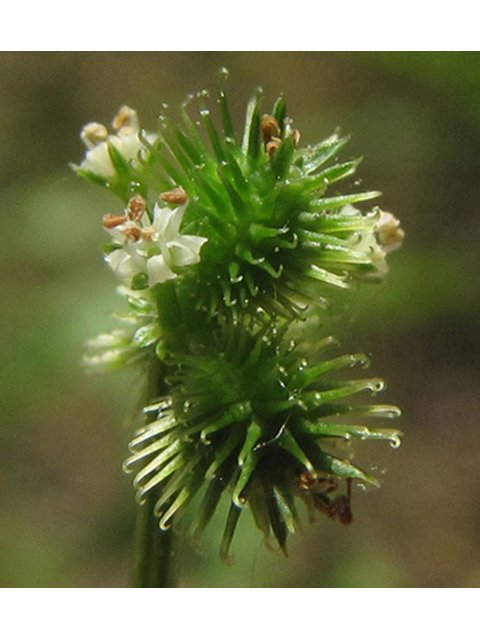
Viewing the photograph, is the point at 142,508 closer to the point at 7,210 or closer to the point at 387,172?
the point at 7,210

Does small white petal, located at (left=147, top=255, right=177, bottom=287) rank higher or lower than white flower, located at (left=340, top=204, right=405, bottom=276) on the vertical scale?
higher

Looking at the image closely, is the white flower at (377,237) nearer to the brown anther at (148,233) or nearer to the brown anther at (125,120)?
the brown anther at (148,233)

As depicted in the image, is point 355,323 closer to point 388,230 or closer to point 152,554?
point 388,230

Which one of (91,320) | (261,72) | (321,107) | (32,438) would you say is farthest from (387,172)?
(32,438)

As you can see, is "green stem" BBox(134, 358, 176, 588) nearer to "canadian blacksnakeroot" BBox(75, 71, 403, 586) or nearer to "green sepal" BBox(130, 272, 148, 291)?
"canadian blacksnakeroot" BBox(75, 71, 403, 586)

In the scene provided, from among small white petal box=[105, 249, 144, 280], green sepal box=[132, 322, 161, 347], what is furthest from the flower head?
green sepal box=[132, 322, 161, 347]

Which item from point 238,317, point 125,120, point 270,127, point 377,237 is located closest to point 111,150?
point 125,120

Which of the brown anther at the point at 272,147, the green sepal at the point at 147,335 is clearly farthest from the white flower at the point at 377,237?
the green sepal at the point at 147,335
